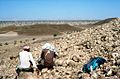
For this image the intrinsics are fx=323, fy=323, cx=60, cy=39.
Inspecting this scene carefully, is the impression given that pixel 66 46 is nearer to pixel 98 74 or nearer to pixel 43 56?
pixel 43 56

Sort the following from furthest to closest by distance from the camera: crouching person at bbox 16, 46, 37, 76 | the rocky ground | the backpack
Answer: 1. the backpack
2. the rocky ground
3. crouching person at bbox 16, 46, 37, 76

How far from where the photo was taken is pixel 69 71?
12.3 m

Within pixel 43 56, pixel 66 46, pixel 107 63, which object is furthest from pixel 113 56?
pixel 66 46

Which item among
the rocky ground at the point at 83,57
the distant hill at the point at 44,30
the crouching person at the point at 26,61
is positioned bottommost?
the distant hill at the point at 44,30

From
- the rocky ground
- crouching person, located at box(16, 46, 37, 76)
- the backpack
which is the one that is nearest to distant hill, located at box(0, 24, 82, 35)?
the rocky ground

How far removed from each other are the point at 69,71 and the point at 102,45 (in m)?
3.08

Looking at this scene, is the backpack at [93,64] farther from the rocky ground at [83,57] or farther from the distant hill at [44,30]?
the distant hill at [44,30]

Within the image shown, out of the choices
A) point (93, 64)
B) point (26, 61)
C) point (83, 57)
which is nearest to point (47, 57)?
point (93, 64)

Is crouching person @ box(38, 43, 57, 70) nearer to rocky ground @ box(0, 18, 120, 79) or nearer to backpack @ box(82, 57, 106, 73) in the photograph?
rocky ground @ box(0, 18, 120, 79)

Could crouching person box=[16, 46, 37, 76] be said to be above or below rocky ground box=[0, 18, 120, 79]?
above

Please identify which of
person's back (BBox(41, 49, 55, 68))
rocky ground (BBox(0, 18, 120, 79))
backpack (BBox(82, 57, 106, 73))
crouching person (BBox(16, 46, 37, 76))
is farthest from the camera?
person's back (BBox(41, 49, 55, 68))

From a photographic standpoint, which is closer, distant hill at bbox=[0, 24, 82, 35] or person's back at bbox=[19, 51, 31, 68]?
person's back at bbox=[19, 51, 31, 68]

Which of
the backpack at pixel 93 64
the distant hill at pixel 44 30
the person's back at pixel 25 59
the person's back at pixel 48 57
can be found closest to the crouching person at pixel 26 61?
the person's back at pixel 25 59

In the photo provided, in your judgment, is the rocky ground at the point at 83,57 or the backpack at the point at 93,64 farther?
the backpack at the point at 93,64
